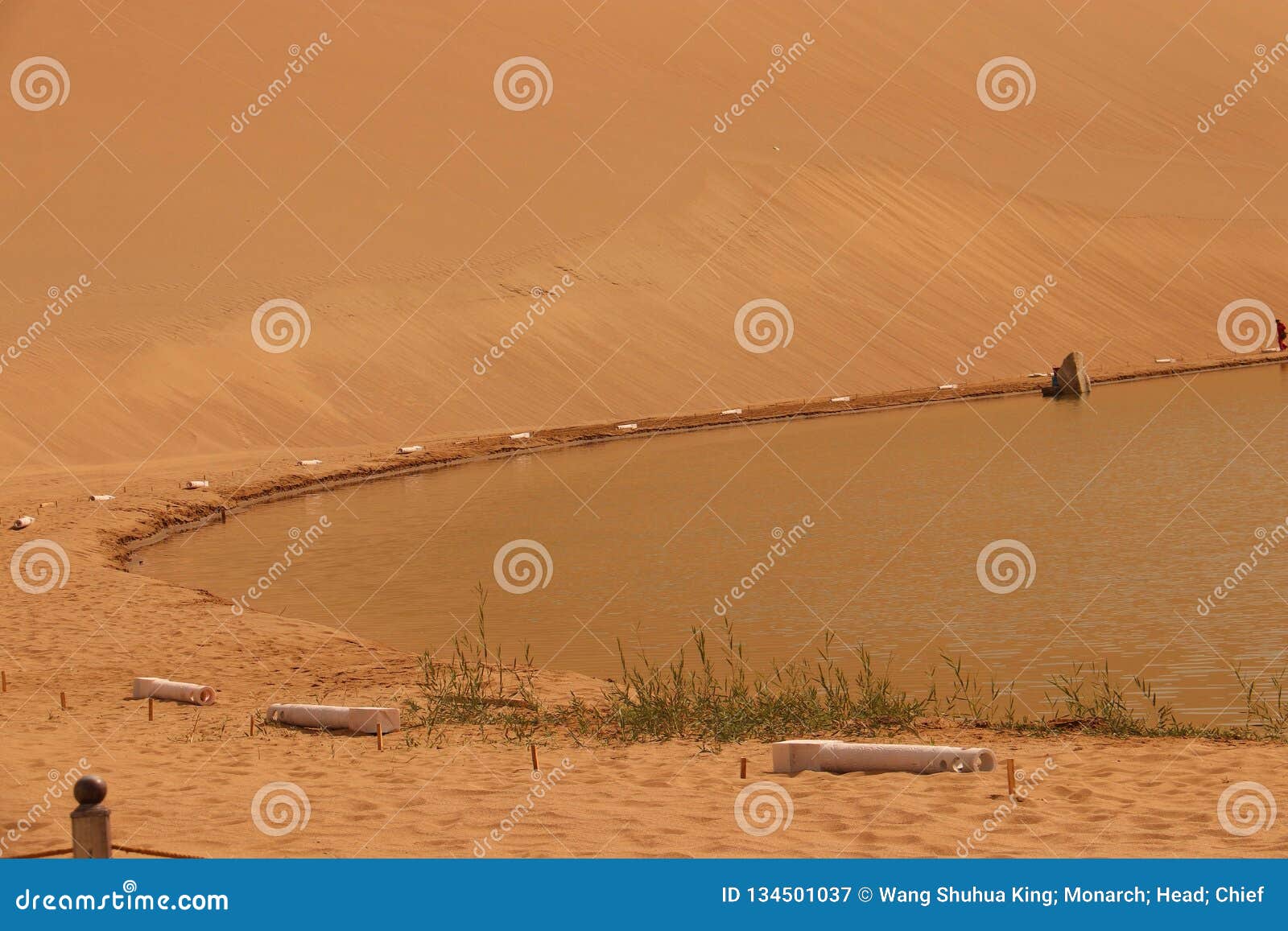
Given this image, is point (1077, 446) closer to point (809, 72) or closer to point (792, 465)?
point (792, 465)

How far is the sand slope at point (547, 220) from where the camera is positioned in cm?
3244

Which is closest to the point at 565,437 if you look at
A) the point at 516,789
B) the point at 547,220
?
the point at 547,220

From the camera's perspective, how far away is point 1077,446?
923 inches

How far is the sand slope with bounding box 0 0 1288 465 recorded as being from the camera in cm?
3244

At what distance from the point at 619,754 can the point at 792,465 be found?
15468mm

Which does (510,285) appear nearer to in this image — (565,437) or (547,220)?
(547,220)

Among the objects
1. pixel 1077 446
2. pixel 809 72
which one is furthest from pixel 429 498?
pixel 809 72

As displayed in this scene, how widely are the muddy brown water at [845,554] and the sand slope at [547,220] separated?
8034mm

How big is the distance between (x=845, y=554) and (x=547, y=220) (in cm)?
2860

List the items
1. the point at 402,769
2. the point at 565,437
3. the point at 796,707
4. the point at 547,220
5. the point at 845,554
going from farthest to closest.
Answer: the point at 547,220, the point at 565,437, the point at 845,554, the point at 796,707, the point at 402,769

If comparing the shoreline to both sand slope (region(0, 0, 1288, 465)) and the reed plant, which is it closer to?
the reed plant

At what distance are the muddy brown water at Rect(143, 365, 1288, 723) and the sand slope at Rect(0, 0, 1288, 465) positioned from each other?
8.03 m

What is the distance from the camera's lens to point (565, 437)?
28875mm

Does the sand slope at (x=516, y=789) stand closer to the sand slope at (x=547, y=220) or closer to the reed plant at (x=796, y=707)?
the reed plant at (x=796, y=707)
